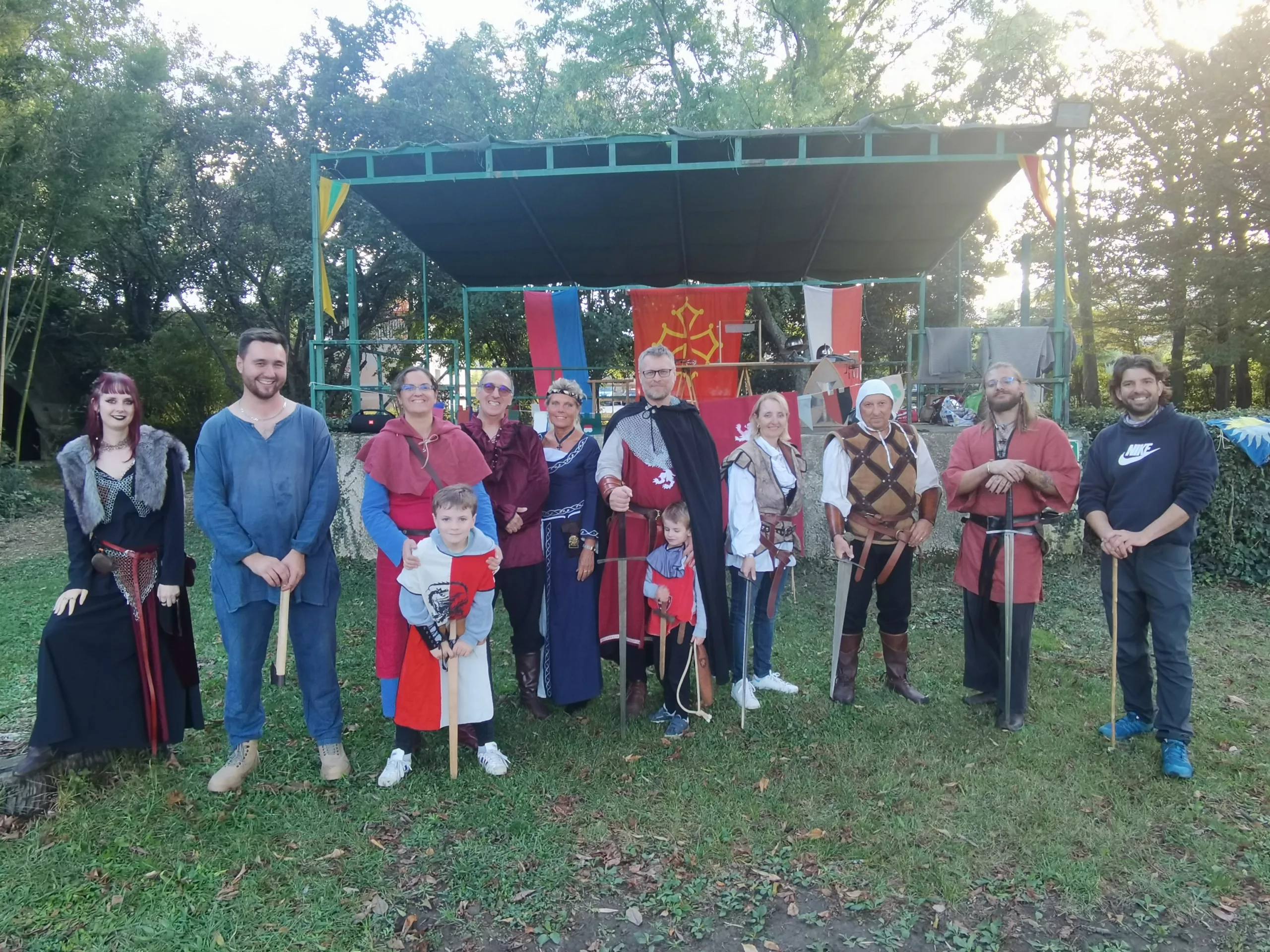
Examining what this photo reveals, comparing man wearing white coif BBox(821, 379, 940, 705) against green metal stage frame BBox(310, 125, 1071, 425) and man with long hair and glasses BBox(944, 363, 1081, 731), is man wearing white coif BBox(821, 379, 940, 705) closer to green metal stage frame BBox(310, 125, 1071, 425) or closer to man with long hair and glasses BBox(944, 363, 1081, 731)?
man with long hair and glasses BBox(944, 363, 1081, 731)

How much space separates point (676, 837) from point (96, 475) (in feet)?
8.96

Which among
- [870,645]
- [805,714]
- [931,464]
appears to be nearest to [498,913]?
[805,714]

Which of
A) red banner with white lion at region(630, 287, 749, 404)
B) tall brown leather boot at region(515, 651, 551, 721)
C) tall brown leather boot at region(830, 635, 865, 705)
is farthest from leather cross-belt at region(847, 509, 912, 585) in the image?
red banner with white lion at region(630, 287, 749, 404)

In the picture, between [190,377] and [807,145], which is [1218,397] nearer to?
[807,145]

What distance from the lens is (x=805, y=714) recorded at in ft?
13.0

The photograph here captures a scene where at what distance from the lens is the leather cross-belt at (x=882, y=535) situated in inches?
151

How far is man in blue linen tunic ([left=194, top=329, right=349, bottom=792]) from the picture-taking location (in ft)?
9.93

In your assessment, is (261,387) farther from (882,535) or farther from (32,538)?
(32,538)

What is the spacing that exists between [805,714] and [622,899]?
166cm

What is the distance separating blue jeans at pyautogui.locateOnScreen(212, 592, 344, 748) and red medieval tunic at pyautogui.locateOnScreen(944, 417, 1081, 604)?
3008 mm

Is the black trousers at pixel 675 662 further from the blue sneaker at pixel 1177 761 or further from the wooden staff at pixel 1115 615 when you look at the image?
the blue sneaker at pixel 1177 761

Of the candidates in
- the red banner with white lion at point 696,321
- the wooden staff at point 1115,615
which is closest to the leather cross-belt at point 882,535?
the wooden staff at point 1115,615

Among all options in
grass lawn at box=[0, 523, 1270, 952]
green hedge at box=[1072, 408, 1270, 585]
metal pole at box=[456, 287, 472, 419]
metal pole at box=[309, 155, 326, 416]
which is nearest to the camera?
grass lawn at box=[0, 523, 1270, 952]

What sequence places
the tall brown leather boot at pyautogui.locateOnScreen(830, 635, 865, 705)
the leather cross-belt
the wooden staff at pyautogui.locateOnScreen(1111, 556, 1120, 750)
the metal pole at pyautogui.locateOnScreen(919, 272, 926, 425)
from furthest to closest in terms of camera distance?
1. the metal pole at pyautogui.locateOnScreen(919, 272, 926, 425)
2. the tall brown leather boot at pyautogui.locateOnScreen(830, 635, 865, 705)
3. the leather cross-belt
4. the wooden staff at pyautogui.locateOnScreen(1111, 556, 1120, 750)
